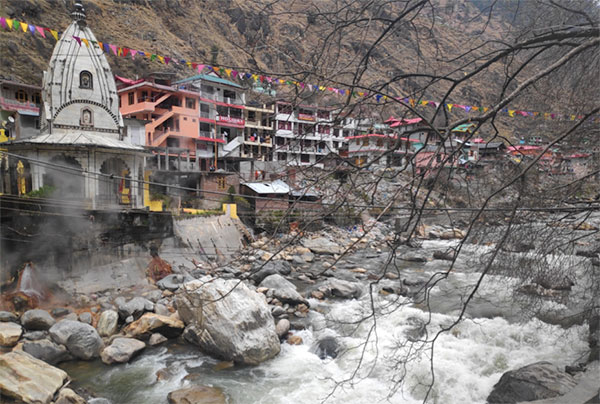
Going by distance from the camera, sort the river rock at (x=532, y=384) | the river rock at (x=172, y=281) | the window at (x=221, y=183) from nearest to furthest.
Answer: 1. the river rock at (x=532, y=384)
2. the river rock at (x=172, y=281)
3. the window at (x=221, y=183)

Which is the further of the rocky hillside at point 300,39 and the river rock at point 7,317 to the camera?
the river rock at point 7,317

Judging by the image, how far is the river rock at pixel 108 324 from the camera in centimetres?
992

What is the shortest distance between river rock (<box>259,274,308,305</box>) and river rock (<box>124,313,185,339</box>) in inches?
140

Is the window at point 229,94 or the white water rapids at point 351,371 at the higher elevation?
the window at point 229,94

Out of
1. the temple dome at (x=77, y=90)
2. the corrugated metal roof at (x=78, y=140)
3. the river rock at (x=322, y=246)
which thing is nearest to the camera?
the corrugated metal roof at (x=78, y=140)

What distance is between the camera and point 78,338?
8805mm

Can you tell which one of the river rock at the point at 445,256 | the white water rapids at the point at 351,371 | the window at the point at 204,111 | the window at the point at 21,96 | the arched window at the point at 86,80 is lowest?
the white water rapids at the point at 351,371

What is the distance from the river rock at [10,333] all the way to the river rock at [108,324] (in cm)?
174

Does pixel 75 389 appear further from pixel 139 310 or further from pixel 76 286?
pixel 76 286

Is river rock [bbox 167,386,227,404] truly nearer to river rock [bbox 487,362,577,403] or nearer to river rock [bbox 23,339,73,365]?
river rock [bbox 23,339,73,365]

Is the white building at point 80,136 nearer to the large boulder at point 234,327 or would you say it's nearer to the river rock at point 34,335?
the river rock at point 34,335

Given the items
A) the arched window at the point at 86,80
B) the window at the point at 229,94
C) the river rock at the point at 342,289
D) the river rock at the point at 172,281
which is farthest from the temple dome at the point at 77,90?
the window at the point at 229,94

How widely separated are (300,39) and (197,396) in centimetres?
673

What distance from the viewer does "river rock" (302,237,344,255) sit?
21.3 metres
